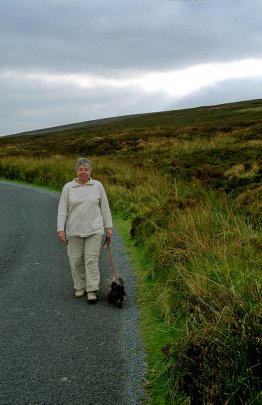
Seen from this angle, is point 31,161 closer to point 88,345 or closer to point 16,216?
point 16,216

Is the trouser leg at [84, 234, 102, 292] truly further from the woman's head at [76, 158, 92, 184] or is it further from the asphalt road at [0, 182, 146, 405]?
the woman's head at [76, 158, 92, 184]

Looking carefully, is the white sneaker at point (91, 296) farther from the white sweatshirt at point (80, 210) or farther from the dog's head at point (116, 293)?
the white sweatshirt at point (80, 210)

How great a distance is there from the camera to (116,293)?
6.03m

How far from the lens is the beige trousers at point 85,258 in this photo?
6.43m

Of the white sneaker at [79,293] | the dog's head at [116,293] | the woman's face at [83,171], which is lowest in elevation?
the white sneaker at [79,293]

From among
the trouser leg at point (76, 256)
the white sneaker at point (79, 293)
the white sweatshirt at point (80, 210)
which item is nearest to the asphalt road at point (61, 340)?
the white sneaker at point (79, 293)

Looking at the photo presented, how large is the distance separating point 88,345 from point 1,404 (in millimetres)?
1213

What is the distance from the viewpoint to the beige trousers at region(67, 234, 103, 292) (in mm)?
6434

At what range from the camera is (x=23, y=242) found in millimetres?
10086

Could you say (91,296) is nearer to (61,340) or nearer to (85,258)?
(85,258)

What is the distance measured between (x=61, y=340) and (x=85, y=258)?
168 cm

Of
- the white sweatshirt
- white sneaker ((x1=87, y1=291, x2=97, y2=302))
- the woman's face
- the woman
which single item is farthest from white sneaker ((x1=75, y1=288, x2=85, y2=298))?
the woman's face

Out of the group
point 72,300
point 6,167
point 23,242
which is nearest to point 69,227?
point 72,300

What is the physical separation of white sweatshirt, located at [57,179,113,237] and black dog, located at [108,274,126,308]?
783mm
